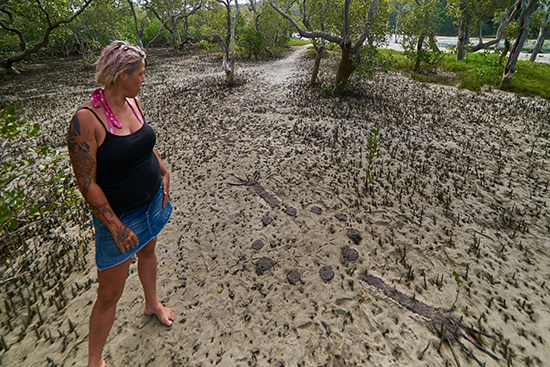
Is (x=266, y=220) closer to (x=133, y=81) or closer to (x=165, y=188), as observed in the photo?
(x=165, y=188)

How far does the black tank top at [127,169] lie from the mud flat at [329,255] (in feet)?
5.86

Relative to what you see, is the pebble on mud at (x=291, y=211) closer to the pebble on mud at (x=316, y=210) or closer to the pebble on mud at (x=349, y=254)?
the pebble on mud at (x=316, y=210)

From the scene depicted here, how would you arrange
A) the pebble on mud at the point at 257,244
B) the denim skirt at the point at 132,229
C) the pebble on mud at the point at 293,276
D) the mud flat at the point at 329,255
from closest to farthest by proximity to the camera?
the denim skirt at the point at 132,229 → the mud flat at the point at 329,255 → the pebble on mud at the point at 293,276 → the pebble on mud at the point at 257,244

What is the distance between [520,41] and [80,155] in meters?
16.4

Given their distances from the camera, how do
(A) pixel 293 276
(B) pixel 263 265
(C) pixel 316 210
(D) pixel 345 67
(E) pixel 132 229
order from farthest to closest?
(D) pixel 345 67 < (C) pixel 316 210 < (B) pixel 263 265 < (A) pixel 293 276 < (E) pixel 132 229

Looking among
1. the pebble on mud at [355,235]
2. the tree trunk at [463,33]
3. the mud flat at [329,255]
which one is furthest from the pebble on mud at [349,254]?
the tree trunk at [463,33]

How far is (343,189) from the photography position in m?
5.43

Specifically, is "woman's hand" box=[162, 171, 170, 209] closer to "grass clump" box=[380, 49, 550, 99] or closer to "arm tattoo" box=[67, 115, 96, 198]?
"arm tattoo" box=[67, 115, 96, 198]

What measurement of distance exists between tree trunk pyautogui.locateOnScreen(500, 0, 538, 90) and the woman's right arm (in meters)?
15.4

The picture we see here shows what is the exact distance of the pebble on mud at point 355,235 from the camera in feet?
13.7

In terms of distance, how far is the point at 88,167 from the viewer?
68.3 inches

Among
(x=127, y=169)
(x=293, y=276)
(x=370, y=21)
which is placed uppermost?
(x=370, y=21)

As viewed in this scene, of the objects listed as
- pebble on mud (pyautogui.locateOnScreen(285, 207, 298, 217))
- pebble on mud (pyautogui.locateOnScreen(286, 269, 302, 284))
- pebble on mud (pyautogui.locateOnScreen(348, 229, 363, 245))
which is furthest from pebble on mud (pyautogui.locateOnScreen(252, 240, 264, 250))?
pebble on mud (pyautogui.locateOnScreen(348, 229, 363, 245))

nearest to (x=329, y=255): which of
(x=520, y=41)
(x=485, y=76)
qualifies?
(x=520, y=41)
